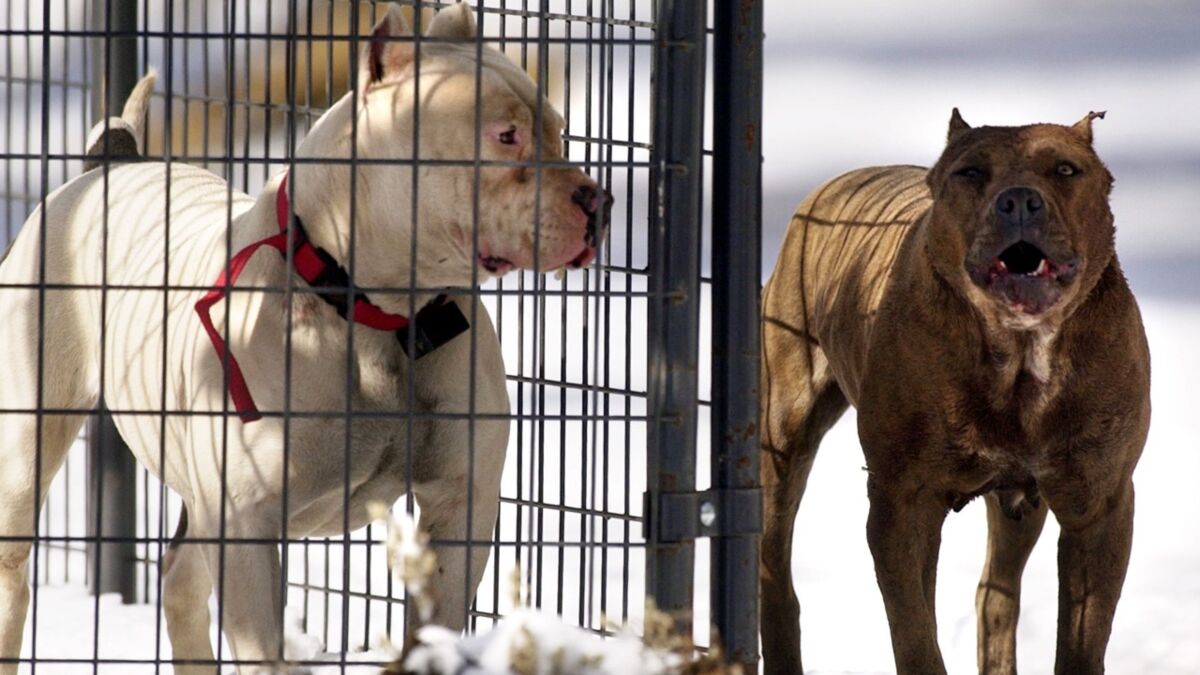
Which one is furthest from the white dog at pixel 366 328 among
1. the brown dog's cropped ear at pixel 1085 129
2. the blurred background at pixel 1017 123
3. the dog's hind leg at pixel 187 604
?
the blurred background at pixel 1017 123

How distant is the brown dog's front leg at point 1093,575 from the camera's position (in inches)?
145

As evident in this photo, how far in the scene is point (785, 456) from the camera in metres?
4.32

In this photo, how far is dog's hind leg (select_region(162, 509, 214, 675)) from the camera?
381 cm

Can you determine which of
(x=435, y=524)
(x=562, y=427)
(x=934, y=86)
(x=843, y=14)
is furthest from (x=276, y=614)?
(x=843, y=14)

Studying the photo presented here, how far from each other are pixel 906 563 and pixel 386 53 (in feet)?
4.69

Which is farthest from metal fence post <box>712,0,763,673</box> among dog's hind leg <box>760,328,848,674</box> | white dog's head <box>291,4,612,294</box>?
dog's hind leg <box>760,328,848,674</box>

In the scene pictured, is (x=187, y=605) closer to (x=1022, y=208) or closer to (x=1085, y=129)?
(x=1022, y=208)

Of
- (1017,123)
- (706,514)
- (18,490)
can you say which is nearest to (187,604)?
(18,490)

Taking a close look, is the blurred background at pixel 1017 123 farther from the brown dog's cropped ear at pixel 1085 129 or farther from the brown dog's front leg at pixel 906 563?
the brown dog's cropped ear at pixel 1085 129

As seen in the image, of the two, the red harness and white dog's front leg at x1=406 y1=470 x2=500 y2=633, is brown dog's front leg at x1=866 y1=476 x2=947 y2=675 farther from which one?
the red harness

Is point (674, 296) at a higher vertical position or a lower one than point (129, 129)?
lower

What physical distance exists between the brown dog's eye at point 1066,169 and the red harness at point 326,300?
3.83ft

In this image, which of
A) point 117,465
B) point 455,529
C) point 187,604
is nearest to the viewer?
point 455,529

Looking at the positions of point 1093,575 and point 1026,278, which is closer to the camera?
point 1026,278
